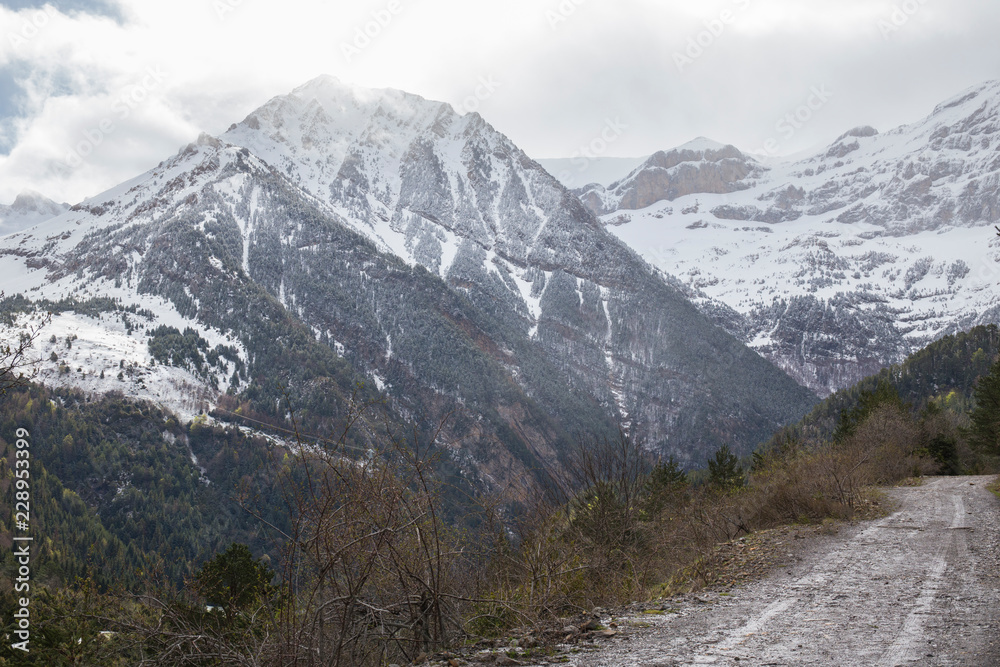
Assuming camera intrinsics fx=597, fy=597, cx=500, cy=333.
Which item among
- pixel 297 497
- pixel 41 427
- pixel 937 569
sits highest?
pixel 41 427

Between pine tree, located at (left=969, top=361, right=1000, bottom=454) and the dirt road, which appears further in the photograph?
pine tree, located at (left=969, top=361, right=1000, bottom=454)

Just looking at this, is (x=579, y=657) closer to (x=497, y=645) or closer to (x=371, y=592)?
(x=497, y=645)

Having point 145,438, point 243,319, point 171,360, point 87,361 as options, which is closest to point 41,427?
point 145,438

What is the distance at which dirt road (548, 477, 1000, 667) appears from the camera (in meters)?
5.01

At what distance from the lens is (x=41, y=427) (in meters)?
108

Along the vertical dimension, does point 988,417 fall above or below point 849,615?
below

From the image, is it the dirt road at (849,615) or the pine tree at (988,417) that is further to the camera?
the pine tree at (988,417)

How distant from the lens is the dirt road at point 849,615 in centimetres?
501

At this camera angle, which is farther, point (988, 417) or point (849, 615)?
point (988, 417)

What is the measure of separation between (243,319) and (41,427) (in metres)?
69.1

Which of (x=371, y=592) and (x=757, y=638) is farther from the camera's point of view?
(x=371, y=592)

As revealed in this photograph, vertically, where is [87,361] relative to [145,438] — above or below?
above

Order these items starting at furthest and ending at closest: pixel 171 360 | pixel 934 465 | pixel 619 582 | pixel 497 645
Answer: pixel 171 360 < pixel 934 465 < pixel 619 582 < pixel 497 645

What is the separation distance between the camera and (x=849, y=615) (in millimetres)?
6055
